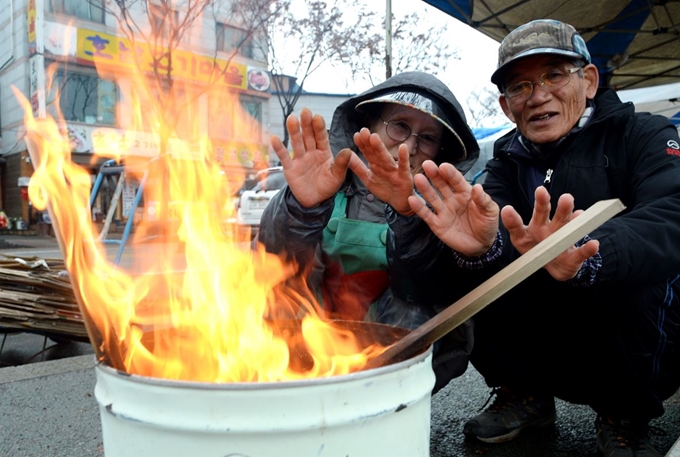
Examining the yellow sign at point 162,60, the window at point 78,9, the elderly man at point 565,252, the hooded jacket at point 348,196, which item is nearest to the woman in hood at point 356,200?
the hooded jacket at point 348,196

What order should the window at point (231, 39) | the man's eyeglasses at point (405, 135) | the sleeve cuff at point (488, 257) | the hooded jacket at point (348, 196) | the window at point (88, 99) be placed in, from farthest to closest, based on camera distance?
the window at point (88, 99), the window at point (231, 39), the man's eyeglasses at point (405, 135), the hooded jacket at point (348, 196), the sleeve cuff at point (488, 257)

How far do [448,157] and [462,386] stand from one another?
1.32 meters

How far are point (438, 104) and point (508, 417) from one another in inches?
55.2

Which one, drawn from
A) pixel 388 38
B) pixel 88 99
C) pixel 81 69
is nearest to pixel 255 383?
pixel 388 38

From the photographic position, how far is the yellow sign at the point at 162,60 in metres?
11.7

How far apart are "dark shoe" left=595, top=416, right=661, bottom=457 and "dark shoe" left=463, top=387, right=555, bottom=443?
286 millimetres

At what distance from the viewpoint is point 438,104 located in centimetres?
229

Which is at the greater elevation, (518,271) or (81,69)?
(81,69)

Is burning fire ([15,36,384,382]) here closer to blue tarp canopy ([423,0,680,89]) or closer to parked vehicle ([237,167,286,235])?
blue tarp canopy ([423,0,680,89])

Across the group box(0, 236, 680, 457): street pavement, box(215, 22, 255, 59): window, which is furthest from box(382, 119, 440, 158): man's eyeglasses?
box(215, 22, 255, 59): window

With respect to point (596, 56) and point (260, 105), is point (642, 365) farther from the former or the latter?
point (260, 105)

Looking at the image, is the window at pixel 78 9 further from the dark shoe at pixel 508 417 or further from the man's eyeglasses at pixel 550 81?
the dark shoe at pixel 508 417

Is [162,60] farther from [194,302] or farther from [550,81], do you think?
[194,302]

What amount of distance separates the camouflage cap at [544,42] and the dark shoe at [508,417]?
1.46 meters
